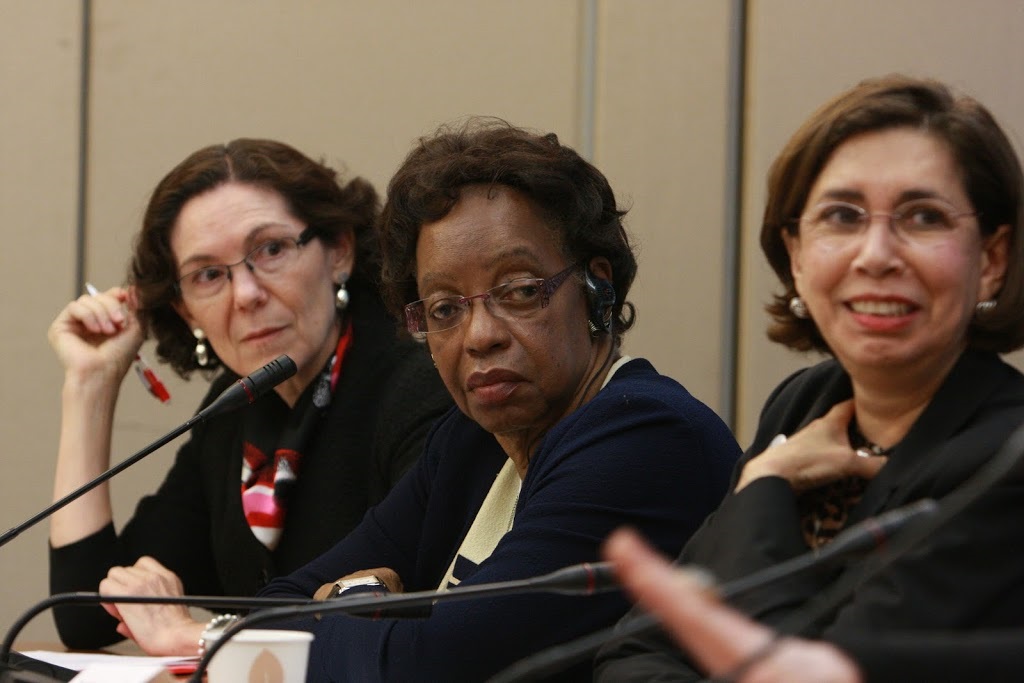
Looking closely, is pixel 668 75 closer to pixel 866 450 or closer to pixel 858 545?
pixel 866 450

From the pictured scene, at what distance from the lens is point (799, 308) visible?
1584mm

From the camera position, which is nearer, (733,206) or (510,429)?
(510,429)

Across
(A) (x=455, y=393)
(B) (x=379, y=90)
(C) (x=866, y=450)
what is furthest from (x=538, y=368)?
(B) (x=379, y=90)

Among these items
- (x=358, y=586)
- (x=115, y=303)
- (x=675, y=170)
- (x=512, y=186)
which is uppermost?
(x=675, y=170)

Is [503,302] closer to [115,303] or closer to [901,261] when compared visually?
[901,261]

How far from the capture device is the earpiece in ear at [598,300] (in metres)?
1.99

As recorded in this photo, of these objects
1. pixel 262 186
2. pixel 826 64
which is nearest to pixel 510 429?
pixel 262 186

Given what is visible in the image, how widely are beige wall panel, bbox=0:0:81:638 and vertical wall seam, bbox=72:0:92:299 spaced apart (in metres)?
0.01

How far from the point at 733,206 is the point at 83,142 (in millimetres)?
1766

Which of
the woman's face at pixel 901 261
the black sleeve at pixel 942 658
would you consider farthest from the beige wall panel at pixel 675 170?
the black sleeve at pixel 942 658

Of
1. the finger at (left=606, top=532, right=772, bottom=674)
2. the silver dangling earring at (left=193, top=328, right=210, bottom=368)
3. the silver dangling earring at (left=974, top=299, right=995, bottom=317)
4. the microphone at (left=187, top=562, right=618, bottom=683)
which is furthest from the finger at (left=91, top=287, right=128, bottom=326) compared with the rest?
the finger at (left=606, top=532, right=772, bottom=674)

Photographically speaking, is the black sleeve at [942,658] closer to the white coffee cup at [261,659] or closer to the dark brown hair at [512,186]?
the white coffee cup at [261,659]

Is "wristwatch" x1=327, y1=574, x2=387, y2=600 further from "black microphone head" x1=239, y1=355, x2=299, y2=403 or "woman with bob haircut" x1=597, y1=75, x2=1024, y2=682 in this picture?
"woman with bob haircut" x1=597, y1=75, x2=1024, y2=682

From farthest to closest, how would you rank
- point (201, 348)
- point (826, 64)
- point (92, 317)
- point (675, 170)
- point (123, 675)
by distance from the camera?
point (675, 170)
point (826, 64)
point (92, 317)
point (201, 348)
point (123, 675)
